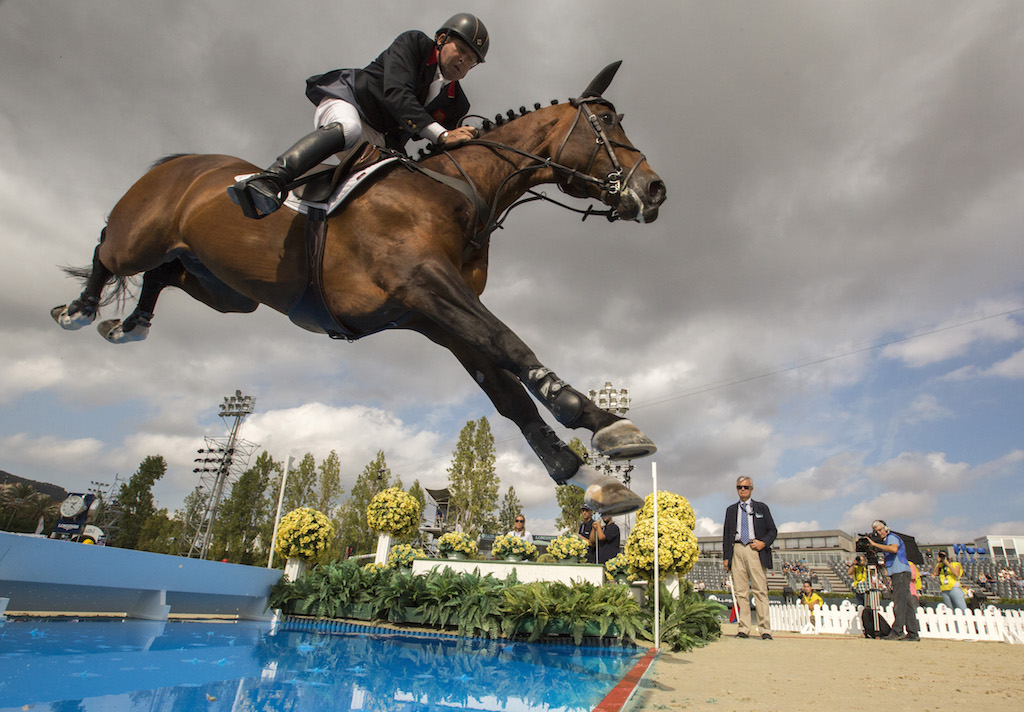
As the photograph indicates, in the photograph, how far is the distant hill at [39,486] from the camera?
51.5 meters

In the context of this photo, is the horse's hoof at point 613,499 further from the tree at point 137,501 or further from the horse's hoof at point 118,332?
the tree at point 137,501

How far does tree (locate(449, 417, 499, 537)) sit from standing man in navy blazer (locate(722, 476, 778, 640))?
23502 millimetres

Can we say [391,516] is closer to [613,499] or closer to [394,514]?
[394,514]

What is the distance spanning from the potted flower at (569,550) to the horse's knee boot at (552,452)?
830 centimetres

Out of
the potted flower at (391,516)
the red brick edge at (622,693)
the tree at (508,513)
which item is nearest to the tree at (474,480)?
the tree at (508,513)

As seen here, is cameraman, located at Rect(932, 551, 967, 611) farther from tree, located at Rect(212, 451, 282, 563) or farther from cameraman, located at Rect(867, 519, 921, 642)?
tree, located at Rect(212, 451, 282, 563)

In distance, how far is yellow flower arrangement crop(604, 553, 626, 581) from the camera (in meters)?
9.21

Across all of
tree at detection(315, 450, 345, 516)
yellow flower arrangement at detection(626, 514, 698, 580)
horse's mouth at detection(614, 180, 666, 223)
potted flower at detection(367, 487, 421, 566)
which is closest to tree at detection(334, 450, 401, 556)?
tree at detection(315, 450, 345, 516)

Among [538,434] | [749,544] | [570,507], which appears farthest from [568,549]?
[570,507]

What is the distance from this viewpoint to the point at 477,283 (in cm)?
325

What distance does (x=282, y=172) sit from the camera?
8.96 ft

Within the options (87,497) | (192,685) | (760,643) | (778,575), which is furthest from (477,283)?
(778,575)

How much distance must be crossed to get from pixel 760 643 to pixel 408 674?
591 cm

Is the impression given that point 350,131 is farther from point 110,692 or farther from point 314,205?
A: point 110,692
